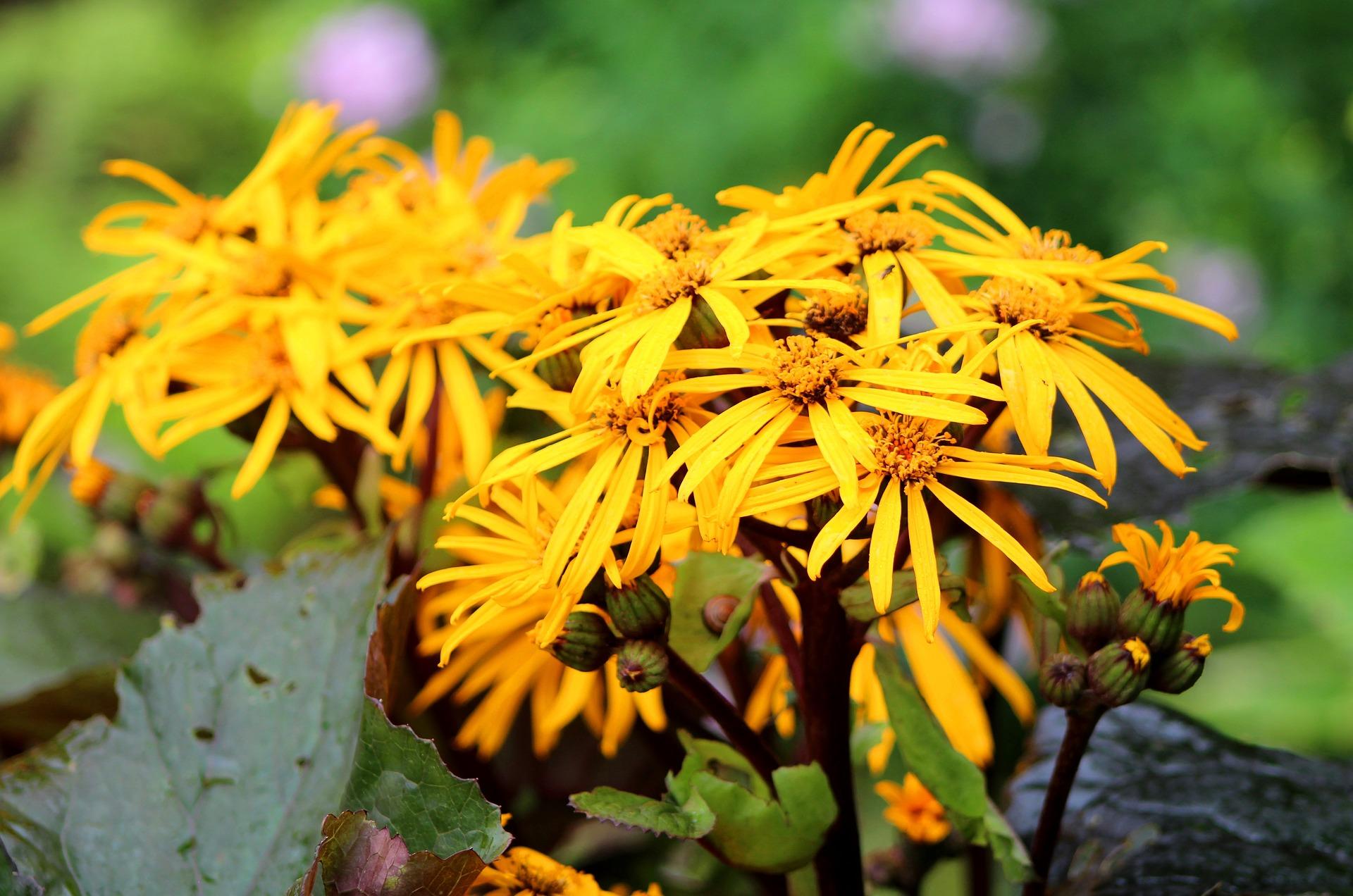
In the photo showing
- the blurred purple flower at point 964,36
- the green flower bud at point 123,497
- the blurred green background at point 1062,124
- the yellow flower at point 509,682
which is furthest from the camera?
the blurred purple flower at point 964,36

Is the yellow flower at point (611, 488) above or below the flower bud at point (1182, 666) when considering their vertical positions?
below

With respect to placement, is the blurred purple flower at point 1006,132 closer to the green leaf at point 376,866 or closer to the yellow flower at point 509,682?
the yellow flower at point 509,682

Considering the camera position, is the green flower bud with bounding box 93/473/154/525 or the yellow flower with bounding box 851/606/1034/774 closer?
the yellow flower with bounding box 851/606/1034/774

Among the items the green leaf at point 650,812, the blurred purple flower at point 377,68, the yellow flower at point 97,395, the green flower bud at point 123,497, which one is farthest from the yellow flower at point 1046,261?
the blurred purple flower at point 377,68

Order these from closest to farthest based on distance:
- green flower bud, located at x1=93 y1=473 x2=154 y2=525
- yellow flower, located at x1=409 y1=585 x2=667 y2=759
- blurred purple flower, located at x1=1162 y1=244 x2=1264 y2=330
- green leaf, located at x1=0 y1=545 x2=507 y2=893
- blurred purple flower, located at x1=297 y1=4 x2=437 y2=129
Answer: green leaf, located at x1=0 y1=545 x2=507 y2=893 < yellow flower, located at x1=409 y1=585 x2=667 y2=759 < green flower bud, located at x1=93 y1=473 x2=154 y2=525 < blurred purple flower, located at x1=1162 y1=244 x2=1264 y2=330 < blurred purple flower, located at x1=297 y1=4 x2=437 y2=129

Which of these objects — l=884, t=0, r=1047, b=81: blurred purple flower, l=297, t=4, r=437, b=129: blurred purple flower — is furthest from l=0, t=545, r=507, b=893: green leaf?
l=297, t=4, r=437, b=129: blurred purple flower

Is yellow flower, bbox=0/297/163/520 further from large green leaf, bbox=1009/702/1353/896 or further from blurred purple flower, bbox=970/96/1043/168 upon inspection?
blurred purple flower, bbox=970/96/1043/168

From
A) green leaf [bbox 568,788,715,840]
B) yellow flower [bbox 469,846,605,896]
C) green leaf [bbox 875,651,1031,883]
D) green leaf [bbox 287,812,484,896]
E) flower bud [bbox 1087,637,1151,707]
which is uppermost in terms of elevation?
flower bud [bbox 1087,637,1151,707]
